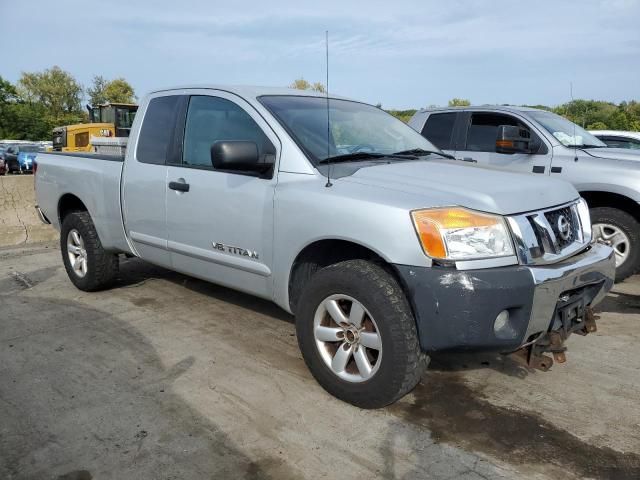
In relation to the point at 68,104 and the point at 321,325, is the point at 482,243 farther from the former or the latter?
the point at 68,104

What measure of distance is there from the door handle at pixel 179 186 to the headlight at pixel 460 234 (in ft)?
6.14

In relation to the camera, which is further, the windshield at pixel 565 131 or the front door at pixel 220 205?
the windshield at pixel 565 131

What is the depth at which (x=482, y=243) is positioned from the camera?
2699 millimetres

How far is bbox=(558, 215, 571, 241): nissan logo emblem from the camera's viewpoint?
10.1ft

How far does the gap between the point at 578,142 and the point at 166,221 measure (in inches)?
176

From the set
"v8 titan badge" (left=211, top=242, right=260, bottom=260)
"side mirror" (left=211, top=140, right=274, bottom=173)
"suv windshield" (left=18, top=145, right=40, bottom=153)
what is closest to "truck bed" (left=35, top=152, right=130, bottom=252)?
"v8 titan badge" (left=211, top=242, right=260, bottom=260)

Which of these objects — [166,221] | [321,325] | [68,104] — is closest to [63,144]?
[166,221]

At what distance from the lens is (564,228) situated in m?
3.13

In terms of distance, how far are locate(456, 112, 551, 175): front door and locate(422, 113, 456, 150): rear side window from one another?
0.21 metres

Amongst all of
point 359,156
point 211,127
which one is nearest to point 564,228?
point 359,156

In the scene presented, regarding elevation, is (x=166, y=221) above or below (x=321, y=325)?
above

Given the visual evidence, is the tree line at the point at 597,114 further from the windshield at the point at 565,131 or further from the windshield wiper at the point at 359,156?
the windshield wiper at the point at 359,156

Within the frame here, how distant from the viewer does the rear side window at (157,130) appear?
14.1ft

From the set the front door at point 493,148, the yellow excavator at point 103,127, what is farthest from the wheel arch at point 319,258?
the yellow excavator at point 103,127
